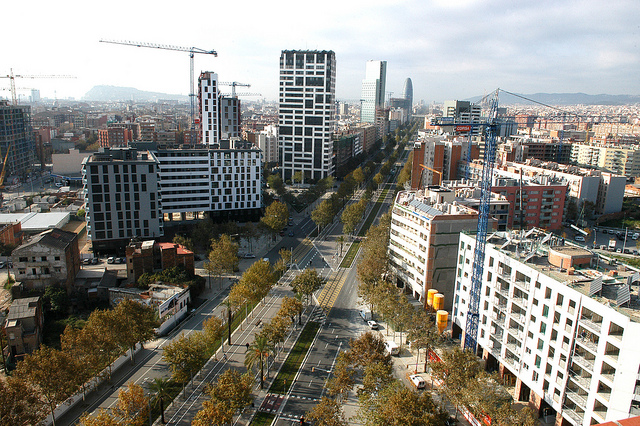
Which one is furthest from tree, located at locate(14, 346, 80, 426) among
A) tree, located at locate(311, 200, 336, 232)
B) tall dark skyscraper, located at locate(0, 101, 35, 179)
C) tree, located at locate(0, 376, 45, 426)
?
tall dark skyscraper, located at locate(0, 101, 35, 179)

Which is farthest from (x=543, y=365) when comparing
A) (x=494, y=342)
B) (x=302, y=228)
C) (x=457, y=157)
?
(x=457, y=157)

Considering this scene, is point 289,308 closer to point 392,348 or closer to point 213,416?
point 392,348

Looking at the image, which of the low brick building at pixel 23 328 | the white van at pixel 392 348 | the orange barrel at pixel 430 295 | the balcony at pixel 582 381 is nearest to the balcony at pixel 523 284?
the balcony at pixel 582 381

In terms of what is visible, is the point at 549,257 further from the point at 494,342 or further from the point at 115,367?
the point at 115,367

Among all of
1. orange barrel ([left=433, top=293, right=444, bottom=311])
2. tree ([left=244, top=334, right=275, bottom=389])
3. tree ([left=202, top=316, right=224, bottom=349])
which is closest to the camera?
tree ([left=244, top=334, right=275, bottom=389])

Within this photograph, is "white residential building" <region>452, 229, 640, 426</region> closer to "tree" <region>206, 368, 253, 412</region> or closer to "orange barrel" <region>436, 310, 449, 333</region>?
"orange barrel" <region>436, 310, 449, 333</region>

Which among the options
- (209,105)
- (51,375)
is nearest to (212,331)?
(51,375)

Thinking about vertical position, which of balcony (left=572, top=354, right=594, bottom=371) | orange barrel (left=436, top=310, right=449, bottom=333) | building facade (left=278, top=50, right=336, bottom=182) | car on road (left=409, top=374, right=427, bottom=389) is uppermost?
building facade (left=278, top=50, right=336, bottom=182)

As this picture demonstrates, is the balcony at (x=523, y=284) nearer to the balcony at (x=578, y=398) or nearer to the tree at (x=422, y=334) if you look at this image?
the balcony at (x=578, y=398)
